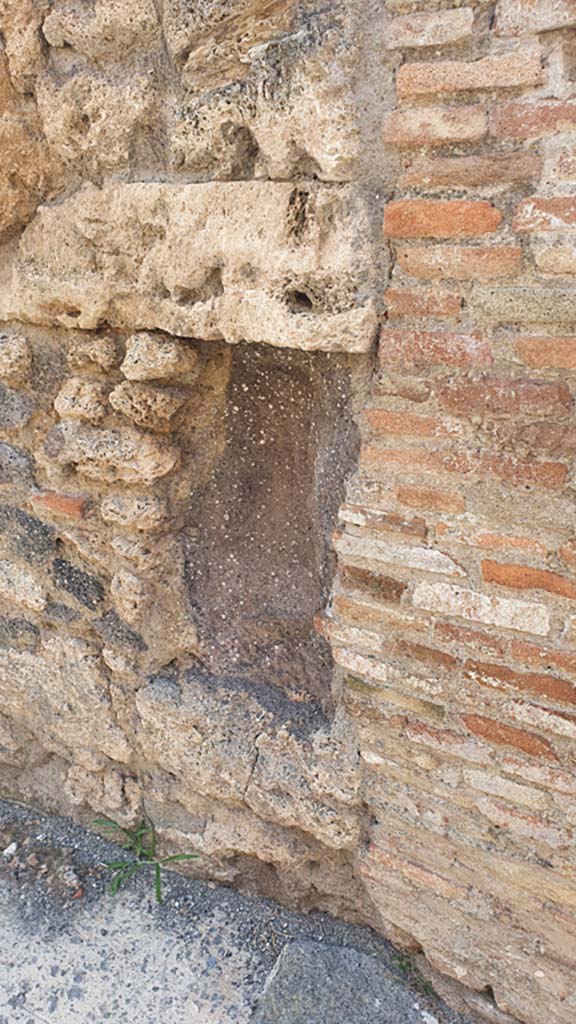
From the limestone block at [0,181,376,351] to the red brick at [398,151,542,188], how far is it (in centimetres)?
15

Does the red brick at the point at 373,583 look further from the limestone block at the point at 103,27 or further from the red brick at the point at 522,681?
the limestone block at the point at 103,27

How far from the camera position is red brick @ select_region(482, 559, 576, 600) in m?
1.66

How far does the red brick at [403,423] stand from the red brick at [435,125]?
55 centimetres

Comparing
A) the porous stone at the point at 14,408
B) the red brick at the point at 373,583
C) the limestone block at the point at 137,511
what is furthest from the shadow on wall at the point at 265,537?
the porous stone at the point at 14,408

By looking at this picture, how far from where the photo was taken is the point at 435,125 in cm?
155

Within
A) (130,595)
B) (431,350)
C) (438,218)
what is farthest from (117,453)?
(438,218)

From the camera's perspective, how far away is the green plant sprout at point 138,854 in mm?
2475

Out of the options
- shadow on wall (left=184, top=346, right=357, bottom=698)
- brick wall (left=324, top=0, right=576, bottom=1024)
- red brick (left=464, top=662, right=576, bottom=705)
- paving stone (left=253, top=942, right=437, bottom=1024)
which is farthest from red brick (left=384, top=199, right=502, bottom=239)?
paving stone (left=253, top=942, right=437, bottom=1024)

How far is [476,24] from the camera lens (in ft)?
4.89

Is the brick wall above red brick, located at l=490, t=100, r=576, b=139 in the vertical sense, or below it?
below

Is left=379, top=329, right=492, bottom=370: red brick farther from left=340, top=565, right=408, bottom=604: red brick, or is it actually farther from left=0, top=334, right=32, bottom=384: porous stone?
left=0, top=334, right=32, bottom=384: porous stone

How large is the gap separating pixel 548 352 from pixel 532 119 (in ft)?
1.43

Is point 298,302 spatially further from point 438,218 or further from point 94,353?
point 94,353

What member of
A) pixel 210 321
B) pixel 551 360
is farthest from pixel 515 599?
pixel 210 321
